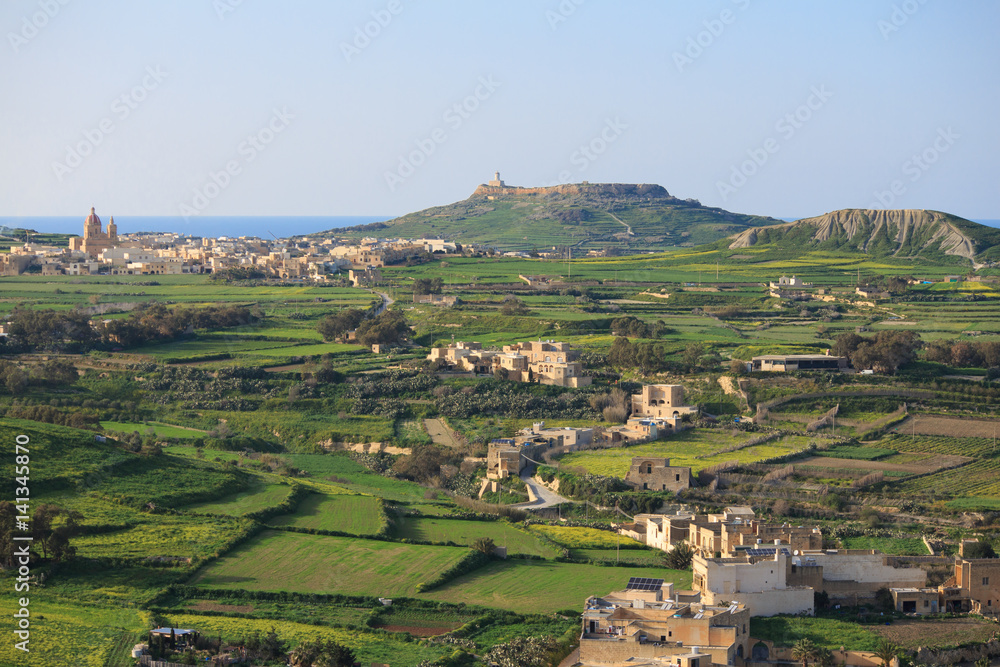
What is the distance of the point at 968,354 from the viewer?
50.1 meters

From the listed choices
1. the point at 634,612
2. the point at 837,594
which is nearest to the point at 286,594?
the point at 634,612

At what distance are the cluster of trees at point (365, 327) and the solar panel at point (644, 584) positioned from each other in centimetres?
3200

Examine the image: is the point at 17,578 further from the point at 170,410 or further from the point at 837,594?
the point at 170,410

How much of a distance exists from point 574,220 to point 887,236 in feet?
154

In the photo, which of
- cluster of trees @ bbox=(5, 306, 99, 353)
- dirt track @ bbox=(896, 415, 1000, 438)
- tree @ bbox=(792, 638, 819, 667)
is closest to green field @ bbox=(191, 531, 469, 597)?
tree @ bbox=(792, 638, 819, 667)

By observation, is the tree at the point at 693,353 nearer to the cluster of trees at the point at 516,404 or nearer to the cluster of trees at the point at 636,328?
the cluster of trees at the point at 636,328

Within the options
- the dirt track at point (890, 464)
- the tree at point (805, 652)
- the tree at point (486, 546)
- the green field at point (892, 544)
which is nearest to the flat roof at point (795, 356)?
the dirt track at point (890, 464)

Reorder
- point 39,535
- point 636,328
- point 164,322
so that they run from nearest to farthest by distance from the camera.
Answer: point 39,535 → point 164,322 → point 636,328

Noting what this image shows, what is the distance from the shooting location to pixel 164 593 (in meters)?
24.7

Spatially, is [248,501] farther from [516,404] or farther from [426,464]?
[516,404]

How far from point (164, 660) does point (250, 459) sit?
59.4ft

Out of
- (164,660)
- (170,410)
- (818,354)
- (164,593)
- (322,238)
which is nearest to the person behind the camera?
(164,660)

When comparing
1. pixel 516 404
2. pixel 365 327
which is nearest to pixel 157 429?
pixel 516 404

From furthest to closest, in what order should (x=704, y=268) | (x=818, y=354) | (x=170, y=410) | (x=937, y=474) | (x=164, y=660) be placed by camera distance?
1. (x=704, y=268)
2. (x=818, y=354)
3. (x=170, y=410)
4. (x=937, y=474)
5. (x=164, y=660)
